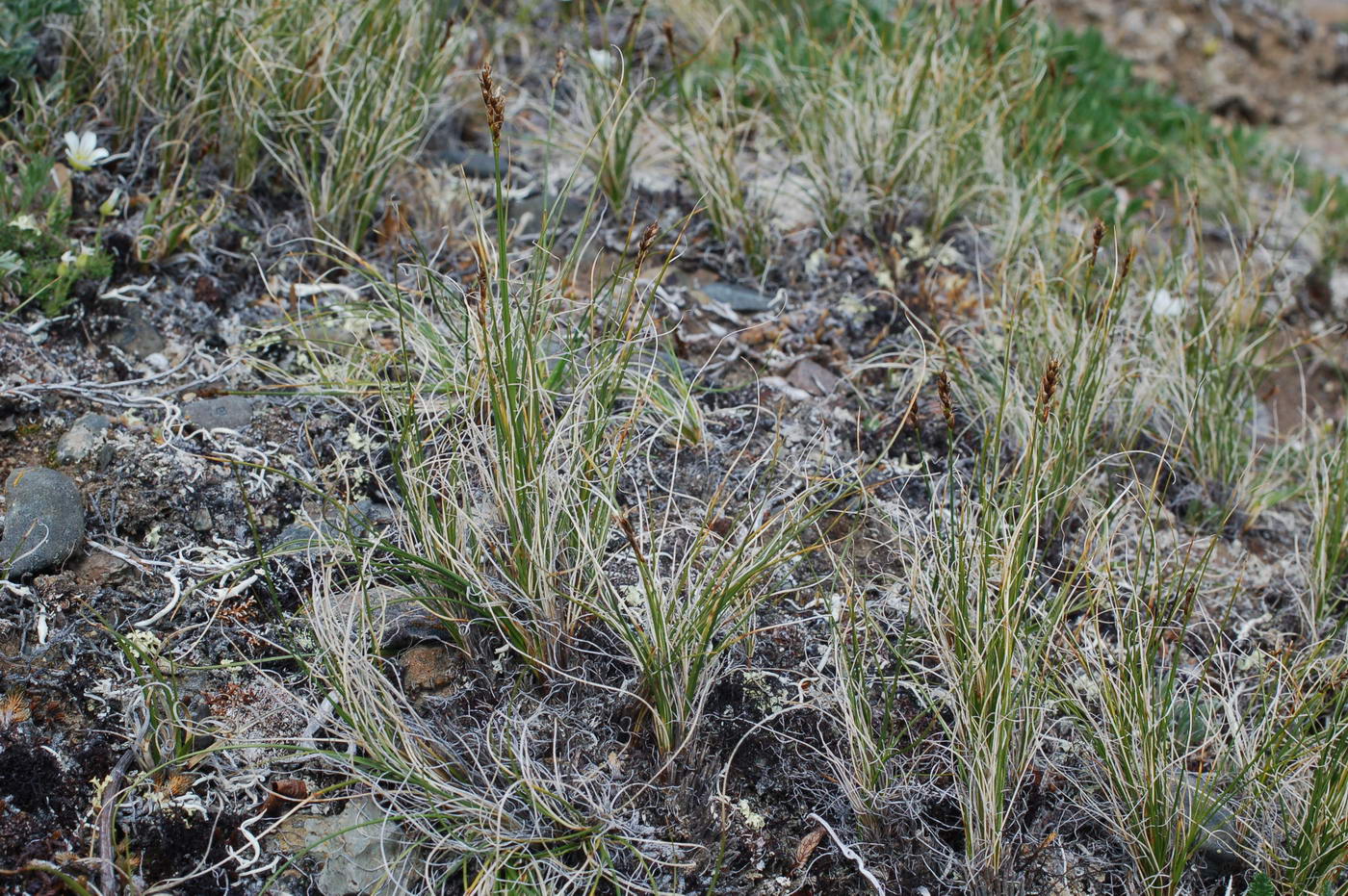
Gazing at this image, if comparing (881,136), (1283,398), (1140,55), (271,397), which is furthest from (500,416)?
(1140,55)

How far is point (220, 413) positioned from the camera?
297cm

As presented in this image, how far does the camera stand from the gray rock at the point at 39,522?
2.48 m

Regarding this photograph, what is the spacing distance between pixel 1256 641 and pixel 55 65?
4.20 m

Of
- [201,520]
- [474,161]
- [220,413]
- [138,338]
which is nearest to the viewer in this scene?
[201,520]

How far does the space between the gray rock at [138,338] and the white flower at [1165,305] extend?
10.2 ft

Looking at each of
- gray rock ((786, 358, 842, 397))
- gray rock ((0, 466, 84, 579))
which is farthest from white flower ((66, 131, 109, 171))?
gray rock ((786, 358, 842, 397))

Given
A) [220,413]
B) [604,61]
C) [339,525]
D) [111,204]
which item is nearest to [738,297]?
[604,61]

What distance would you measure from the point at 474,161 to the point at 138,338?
1433 millimetres

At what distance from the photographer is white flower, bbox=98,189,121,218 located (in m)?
3.23

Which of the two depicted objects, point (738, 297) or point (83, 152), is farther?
point (738, 297)

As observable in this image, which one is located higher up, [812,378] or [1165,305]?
[1165,305]

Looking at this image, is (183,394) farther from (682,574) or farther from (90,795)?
(682,574)

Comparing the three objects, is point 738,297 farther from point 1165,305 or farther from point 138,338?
point 138,338

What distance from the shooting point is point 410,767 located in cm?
223
